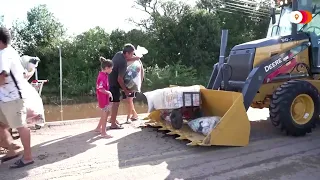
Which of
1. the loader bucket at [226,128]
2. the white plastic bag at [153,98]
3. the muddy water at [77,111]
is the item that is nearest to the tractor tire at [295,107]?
the loader bucket at [226,128]

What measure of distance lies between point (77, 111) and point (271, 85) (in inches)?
370

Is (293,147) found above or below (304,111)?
below

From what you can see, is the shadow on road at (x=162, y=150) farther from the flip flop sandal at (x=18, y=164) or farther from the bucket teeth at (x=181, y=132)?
the flip flop sandal at (x=18, y=164)

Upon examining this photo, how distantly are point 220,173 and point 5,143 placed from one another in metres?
3.06

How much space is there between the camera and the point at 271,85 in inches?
244

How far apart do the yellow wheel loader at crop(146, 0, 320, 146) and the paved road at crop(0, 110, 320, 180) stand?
0.26 meters

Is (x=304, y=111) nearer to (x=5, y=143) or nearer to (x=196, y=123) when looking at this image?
(x=196, y=123)

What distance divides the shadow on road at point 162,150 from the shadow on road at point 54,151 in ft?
2.05

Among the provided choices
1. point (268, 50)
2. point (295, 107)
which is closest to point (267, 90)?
point (295, 107)

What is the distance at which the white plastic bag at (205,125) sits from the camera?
17.5 ft

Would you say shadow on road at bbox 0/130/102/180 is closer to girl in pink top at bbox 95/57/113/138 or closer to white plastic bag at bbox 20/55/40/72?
girl in pink top at bbox 95/57/113/138

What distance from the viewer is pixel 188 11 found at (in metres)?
21.8

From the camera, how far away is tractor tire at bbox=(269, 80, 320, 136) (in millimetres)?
5531

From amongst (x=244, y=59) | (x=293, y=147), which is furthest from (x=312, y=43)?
(x=293, y=147)
